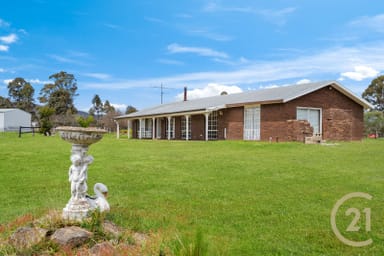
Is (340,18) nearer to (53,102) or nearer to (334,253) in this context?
(334,253)

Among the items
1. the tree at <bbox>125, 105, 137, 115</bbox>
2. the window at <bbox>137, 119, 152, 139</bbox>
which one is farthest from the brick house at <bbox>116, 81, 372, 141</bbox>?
the tree at <bbox>125, 105, 137, 115</bbox>

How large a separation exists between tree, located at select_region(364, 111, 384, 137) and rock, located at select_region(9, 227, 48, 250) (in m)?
36.6

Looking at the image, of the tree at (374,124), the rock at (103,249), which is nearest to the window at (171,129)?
the tree at (374,124)

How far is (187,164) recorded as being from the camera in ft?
36.9

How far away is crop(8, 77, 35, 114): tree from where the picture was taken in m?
72.3

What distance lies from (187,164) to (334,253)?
7549 millimetres

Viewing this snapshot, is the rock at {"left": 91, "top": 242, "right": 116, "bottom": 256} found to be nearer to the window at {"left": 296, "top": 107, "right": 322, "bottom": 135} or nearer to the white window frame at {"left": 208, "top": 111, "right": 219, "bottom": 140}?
the window at {"left": 296, "top": 107, "right": 322, "bottom": 135}

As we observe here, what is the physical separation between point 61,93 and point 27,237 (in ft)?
223

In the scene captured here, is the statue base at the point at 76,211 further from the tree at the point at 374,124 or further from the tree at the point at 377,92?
the tree at the point at 377,92

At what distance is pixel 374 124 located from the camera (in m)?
35.2

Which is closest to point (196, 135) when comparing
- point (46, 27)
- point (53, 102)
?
point (46, 27)

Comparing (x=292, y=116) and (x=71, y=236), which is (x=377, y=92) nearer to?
(x=292, y=116)

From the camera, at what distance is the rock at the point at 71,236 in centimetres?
379

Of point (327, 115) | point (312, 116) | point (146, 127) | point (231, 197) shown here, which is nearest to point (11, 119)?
point (146, 127)
